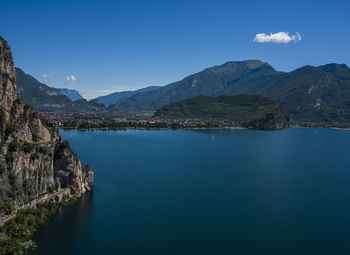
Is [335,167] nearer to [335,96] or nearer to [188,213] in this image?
[188,213]

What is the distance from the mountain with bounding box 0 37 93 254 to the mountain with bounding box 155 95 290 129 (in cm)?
10428

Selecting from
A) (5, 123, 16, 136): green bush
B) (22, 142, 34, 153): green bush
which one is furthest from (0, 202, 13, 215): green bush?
(5, 123, 16, 136): green bush

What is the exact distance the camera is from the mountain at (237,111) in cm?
12888

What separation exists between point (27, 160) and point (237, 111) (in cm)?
14014

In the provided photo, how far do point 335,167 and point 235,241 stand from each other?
33.7 metres

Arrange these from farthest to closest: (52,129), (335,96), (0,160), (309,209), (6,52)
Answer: (335,96) → (52,129) → (309,209) → (6,52) → (0,160)

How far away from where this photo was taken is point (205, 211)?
29.0 metres

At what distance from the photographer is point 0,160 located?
23.1 metres

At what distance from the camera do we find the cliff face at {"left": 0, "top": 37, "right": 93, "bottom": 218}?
2385 centimetres

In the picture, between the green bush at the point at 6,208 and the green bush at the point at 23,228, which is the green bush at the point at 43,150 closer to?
the green bush at the point at 23,228

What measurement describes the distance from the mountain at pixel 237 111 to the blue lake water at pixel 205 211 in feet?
256

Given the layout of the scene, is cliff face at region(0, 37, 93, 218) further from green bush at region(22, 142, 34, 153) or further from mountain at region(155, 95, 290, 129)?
mountain at region(155, 95, 290, 129)

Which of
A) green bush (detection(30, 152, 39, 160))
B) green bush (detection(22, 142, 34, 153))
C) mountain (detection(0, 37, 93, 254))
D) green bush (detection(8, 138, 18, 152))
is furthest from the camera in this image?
green bush (detection(30, 152, 39, 160))

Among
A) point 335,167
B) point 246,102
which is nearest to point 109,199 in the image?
point 335,167
